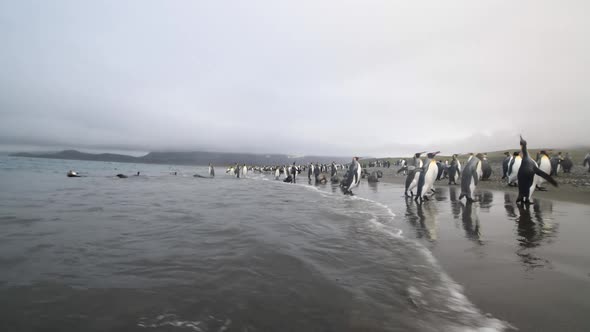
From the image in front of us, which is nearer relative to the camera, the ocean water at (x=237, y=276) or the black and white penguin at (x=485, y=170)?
the ocean water at (x=237, y=276)

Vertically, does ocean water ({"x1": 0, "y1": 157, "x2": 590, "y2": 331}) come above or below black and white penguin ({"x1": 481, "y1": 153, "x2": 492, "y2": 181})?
below

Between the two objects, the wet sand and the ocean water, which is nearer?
the ocean water

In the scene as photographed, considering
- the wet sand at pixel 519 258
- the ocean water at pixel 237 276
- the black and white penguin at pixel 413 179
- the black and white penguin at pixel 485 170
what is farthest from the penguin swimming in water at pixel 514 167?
the ocean water at pixel 237 276

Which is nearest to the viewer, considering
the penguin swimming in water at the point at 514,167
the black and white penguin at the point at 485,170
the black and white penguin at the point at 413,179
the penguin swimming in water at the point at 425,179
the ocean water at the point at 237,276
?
the ocean water at the point at 237,276

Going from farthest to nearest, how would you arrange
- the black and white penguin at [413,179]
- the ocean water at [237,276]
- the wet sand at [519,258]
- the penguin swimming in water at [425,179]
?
the black and white penguin at [413,179], the penguin swimming in water at [425,179], the wet sand at [519,258], the ocean water at [237,276]

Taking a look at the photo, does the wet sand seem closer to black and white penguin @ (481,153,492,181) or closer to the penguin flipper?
the penguin flipper

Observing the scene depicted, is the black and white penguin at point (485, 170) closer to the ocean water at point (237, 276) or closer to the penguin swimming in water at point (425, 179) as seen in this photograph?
the penguin swimming in water at point (425, 179)

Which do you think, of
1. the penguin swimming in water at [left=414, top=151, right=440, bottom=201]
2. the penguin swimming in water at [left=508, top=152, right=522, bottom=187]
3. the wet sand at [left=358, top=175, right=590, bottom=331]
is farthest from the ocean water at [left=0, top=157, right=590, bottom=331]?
the penguin swimming in water at [left=508, top=152, right=522, bottom=187]

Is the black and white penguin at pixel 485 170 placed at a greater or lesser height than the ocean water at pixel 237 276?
greater

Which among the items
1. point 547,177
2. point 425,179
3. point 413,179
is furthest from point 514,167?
point 547,177

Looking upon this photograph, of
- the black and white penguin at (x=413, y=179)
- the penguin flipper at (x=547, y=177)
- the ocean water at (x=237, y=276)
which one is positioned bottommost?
the ocean water at (x=237, y=276)

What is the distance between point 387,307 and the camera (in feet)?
10.2

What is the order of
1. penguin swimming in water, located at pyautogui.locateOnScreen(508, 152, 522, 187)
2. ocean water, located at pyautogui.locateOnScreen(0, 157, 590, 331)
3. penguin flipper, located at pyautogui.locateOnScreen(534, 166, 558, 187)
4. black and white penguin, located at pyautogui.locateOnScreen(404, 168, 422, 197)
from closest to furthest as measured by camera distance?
ocean water, located at pyautogui.locateOnScreen(0, 157, 590, 331), penguin flipper, located at pyautogui.locateOnScreen(534, 166, 558, 187), black and white penguin, located at pyautogui.locateOnScreen(404, 168, 422, 197), penguin swimming in water, located at pyautogui.locateOnScreen(508, 152, 522, 187)

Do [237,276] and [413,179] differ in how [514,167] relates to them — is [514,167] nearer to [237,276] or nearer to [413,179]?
[413,179]
